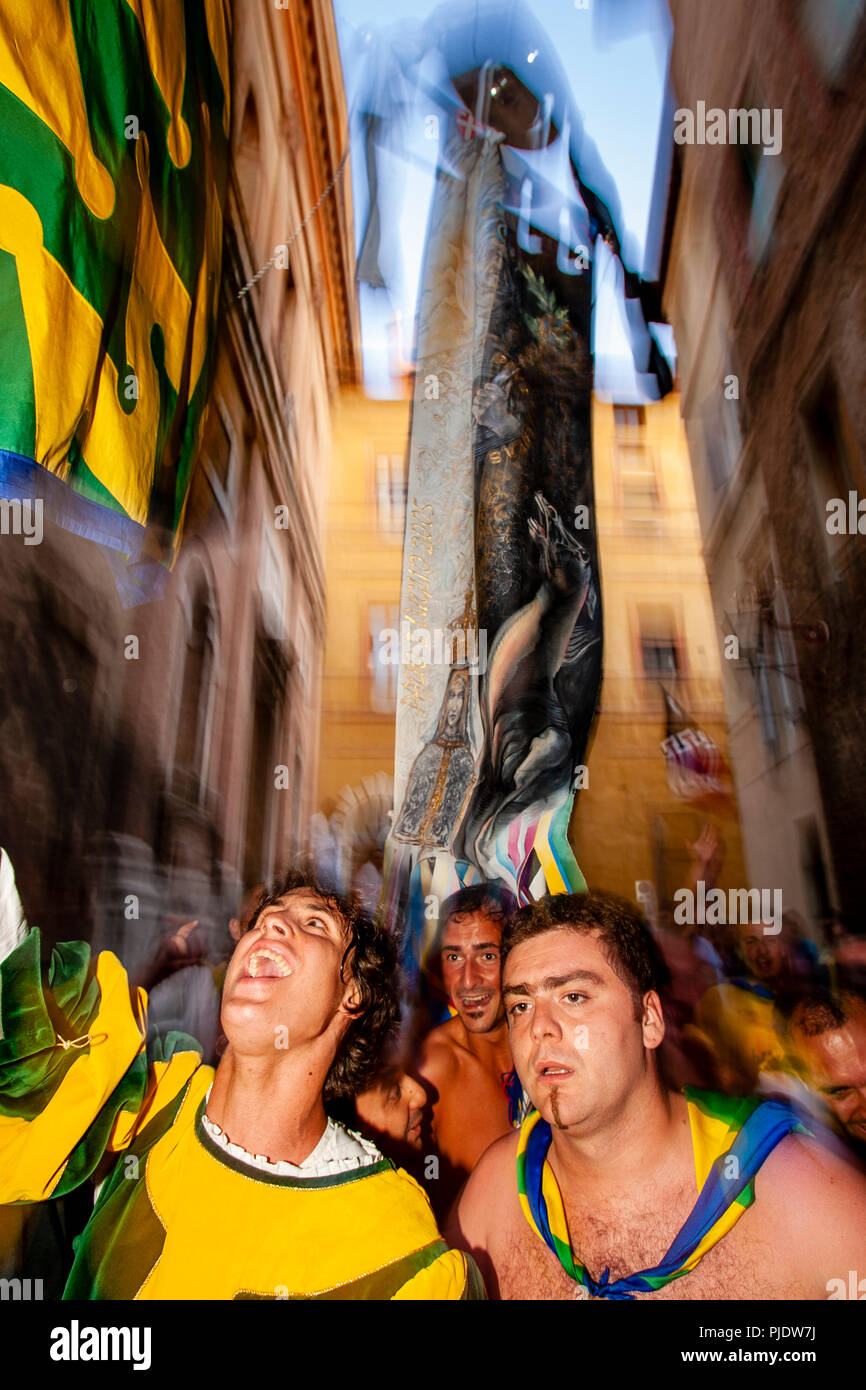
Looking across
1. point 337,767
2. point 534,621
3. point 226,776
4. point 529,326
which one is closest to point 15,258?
point 226,776

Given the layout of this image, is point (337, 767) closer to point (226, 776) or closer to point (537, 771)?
point (226, 776)

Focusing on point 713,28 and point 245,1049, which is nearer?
point 245,1049

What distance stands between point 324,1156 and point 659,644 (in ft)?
10.0

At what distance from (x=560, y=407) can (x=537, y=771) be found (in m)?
2.02

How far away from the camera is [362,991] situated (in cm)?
238

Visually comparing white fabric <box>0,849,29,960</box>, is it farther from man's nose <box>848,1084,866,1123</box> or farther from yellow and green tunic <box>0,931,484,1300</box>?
man's nose <box>848,1084,866,1123</box>

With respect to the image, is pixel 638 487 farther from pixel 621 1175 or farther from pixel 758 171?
pixel 621 1175

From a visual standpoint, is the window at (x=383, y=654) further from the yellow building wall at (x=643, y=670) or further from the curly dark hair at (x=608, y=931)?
the curly dark hair at (x=608, y=931)

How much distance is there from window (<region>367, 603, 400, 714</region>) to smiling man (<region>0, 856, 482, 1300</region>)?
131 centimetres

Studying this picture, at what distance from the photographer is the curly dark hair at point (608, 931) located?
240cm

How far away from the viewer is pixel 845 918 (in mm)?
3250

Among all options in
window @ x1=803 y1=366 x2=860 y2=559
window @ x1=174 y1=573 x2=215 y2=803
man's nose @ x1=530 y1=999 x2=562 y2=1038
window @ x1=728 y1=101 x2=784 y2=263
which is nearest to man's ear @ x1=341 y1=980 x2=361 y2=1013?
man's nose @ x1=530 y1=999 x2=562 y2=1038

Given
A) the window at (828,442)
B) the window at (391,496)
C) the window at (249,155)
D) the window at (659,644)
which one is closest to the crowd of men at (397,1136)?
the window at (659,644)
